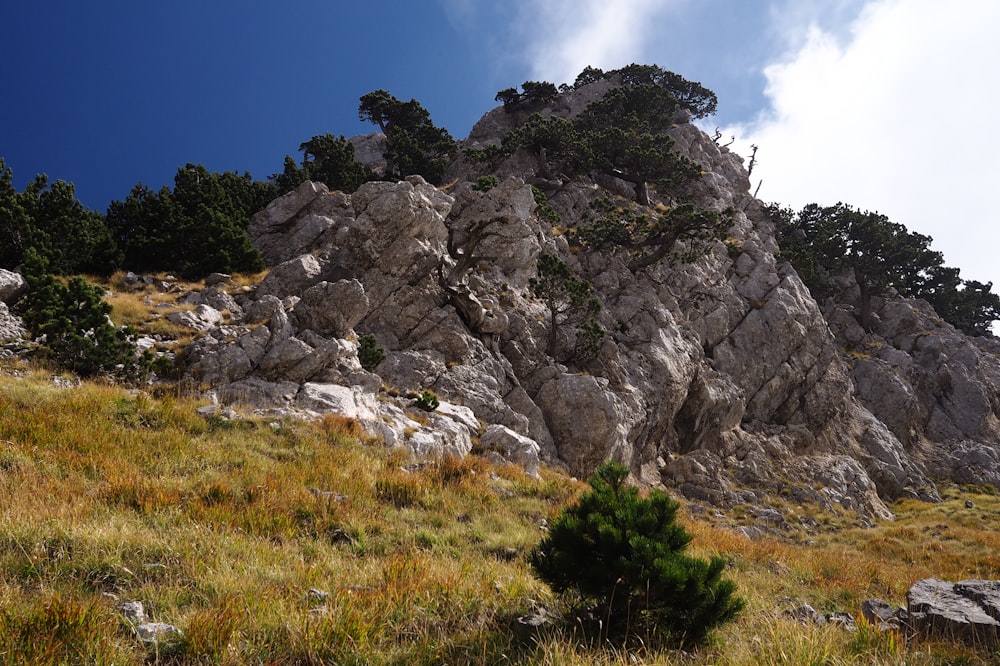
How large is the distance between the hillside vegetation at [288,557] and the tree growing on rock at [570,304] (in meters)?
18.0

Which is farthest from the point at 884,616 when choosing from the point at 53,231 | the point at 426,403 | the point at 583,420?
the point at 53,231

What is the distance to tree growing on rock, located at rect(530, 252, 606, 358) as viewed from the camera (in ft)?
103

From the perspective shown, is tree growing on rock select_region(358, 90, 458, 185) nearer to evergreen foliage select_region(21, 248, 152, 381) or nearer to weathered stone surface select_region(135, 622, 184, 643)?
evergreen foliage select_region(21, 248, 152, 381)

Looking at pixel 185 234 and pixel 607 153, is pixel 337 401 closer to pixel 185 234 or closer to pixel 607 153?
pixel 185 234

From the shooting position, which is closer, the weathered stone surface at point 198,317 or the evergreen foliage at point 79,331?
the evergreen foliage at point 79,331

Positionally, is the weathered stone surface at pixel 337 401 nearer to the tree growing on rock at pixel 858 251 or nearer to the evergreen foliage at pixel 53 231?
the evergreen foliage at pixel 53 231

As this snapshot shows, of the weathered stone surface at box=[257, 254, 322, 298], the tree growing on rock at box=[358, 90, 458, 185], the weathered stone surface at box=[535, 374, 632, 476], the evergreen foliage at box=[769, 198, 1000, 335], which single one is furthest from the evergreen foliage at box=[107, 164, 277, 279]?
the evergreen foliage at box=[769, 198, 1000, 335]

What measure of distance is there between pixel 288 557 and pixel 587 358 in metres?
26.5

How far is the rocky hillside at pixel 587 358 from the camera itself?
764 inches

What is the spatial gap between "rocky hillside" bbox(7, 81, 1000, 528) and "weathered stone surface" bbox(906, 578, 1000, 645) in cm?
1196

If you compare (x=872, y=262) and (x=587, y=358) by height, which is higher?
(x=872, y=262)

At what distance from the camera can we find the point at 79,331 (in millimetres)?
15547

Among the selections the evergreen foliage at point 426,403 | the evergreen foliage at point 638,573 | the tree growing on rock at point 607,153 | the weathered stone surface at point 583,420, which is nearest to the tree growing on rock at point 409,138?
the tree growing on rock at point 607,153

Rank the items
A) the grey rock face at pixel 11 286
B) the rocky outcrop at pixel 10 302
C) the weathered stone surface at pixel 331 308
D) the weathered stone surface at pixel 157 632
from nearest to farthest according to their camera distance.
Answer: the weathered stone surface at pixel 157 632 → the rocky outcrop at pixel 10 302 → the grey rock face at pixel 11 286 → the weathered stone surface at pixel 331 308
